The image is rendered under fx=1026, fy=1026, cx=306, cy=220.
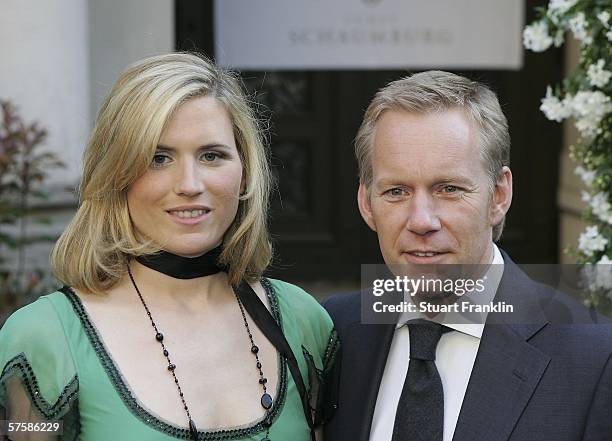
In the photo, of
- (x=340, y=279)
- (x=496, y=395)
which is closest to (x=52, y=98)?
(x=340, y=279)

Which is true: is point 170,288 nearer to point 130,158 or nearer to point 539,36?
point 130,158

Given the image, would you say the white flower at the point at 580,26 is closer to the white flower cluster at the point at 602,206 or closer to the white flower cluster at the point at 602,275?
the white flower cluster at the point at 602,206

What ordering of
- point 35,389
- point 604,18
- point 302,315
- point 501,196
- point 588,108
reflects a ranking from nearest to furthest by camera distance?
point 35,389
point 501,196
point 302,315
point 604,18
point 588,108

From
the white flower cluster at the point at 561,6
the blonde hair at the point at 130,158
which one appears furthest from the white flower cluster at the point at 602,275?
Answer: the blonde hair at the point at 130,158

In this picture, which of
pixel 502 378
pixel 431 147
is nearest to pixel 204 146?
pixel 431 147

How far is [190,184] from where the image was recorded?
259cm

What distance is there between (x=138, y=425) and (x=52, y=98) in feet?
10.8

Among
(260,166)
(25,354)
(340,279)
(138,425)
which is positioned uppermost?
(260,166)

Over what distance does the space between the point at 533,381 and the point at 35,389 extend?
1197 mm

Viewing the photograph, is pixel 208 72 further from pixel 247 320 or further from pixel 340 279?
pixel 340 279

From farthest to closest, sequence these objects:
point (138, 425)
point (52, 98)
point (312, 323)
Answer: point (52, 98), point (312, 323), point (138, 425)

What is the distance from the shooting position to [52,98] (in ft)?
17.8

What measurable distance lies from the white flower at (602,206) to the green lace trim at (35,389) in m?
2.02

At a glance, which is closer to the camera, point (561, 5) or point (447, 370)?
point (447, 370)
